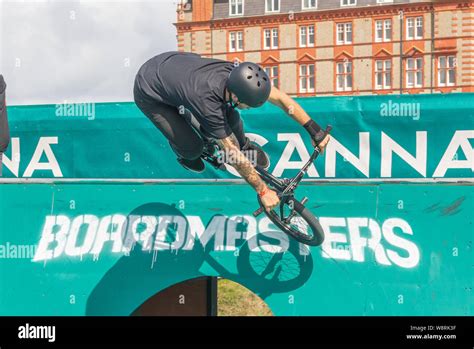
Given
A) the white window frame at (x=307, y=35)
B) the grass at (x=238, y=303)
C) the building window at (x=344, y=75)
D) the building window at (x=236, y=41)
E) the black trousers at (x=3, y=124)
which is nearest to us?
the black trousers at (x=3, y=124)

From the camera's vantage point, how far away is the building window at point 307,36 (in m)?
72.5

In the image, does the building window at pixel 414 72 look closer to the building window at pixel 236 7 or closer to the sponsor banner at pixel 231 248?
the building window at pixel 236 7

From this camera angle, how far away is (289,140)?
22.1 ft

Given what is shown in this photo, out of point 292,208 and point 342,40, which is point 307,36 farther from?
point 292,208

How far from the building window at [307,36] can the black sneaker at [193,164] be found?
67.4 metres

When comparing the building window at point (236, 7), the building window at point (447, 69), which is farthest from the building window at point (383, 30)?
the building window at point (236, 7)

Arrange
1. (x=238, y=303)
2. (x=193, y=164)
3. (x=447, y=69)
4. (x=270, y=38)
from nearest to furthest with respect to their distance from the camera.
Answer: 1. (x=193, y=164)
2. (x=238, y=303)
3. (x=447, y=69)
4. (x=270, y=38)

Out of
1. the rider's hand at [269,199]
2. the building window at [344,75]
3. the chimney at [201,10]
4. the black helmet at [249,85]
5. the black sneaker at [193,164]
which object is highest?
the chimney at [201,10]

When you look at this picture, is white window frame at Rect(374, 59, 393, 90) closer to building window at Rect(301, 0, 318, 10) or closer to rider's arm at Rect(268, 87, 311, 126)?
building window at Rect(301, 0, 318, 10)

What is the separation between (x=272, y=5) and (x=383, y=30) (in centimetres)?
1261

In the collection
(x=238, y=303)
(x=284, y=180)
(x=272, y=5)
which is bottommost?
(x=238, y=303)

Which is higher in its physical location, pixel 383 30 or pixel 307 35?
pixel 307 35

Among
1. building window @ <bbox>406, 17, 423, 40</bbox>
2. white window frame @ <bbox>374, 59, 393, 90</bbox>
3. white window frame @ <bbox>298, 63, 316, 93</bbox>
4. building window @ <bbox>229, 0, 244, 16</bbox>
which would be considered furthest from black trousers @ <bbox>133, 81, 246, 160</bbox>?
building window @ <bbox>229, 0, 244, 16</bbox>

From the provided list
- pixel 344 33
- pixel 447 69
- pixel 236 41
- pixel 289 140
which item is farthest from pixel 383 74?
pixel 289 140
